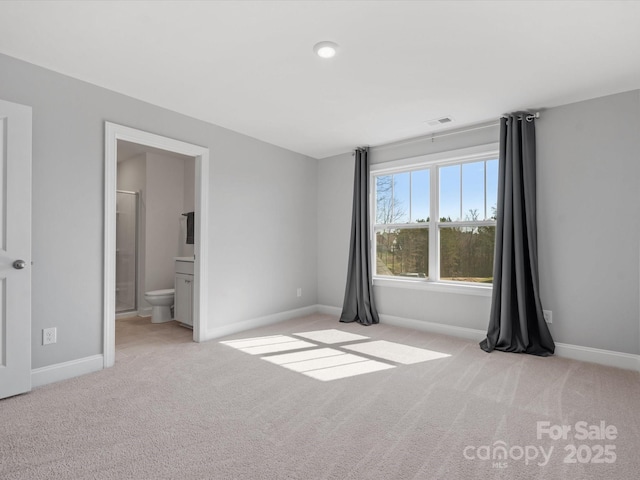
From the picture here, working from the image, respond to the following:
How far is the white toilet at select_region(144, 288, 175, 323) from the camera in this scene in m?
4.77

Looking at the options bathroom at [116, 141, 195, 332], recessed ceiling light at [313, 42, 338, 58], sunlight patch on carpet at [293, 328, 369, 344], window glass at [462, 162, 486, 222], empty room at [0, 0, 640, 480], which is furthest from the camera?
bathroom at [116, 141, 195, 332]

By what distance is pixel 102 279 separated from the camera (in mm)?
3035

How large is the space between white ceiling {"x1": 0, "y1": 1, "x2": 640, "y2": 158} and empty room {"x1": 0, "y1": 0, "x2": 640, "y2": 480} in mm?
20

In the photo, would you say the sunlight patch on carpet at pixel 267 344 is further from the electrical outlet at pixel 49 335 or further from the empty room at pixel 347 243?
the electrical outlet at pixel 49 335

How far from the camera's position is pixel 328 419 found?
219 centimetres

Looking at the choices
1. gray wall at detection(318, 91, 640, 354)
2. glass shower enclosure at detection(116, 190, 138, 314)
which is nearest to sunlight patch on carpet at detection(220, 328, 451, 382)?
gray wall at detection(318, 91, 640, 354)

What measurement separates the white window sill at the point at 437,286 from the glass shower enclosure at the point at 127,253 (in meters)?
3.78

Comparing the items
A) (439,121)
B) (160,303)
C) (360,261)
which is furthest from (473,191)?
(160,303)

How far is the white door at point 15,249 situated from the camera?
7.95 ft

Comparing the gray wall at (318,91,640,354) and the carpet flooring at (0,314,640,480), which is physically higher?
the gray wall at (318,91,640,354)

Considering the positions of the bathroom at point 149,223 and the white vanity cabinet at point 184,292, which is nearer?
the white vanity cabinet at point 184,292

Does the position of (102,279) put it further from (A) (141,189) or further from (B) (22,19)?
(A) (141,189)

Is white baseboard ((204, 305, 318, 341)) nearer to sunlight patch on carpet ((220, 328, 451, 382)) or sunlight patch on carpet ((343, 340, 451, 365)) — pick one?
sunlight patch on carpet ((220, 328, 451, 382))

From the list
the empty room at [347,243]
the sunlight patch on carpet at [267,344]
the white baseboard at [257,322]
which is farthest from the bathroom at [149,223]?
the sunlight patch on carpet at [267,344]
